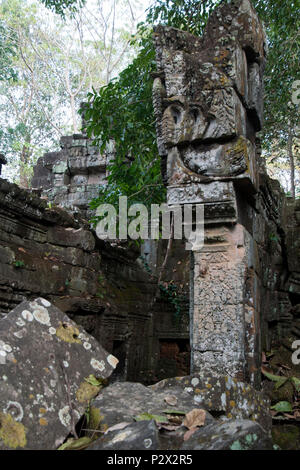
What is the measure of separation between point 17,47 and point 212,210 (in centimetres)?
2259

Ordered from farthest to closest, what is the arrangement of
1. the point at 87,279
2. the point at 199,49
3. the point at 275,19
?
the point at 275,19 < the point at 87,279 < the point at 199,49

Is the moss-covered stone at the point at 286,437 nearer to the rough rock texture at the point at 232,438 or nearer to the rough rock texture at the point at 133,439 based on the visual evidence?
the rough rock texture at the point at 232,438

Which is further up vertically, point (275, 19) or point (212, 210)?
point (275, 19)

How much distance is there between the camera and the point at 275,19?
23.8 ft

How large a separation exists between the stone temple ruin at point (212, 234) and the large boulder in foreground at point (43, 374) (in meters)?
0.16

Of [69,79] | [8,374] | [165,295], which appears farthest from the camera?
[69,79]

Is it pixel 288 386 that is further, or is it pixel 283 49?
pixel 283 49

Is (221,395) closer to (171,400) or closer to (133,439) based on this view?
(171,400)

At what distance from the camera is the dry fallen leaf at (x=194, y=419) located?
1850 millimetres

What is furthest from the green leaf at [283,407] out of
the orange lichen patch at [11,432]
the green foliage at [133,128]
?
the green foliage at [133,128]

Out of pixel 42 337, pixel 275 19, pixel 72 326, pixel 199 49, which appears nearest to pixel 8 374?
pixel 42 337

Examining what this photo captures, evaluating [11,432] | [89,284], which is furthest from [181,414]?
[89,284]

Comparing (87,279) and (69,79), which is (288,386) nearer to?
(87,279)

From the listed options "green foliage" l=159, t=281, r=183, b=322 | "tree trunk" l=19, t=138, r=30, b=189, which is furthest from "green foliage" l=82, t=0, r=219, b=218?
"tree trunk" l=19, t=138, r=30, b=189
